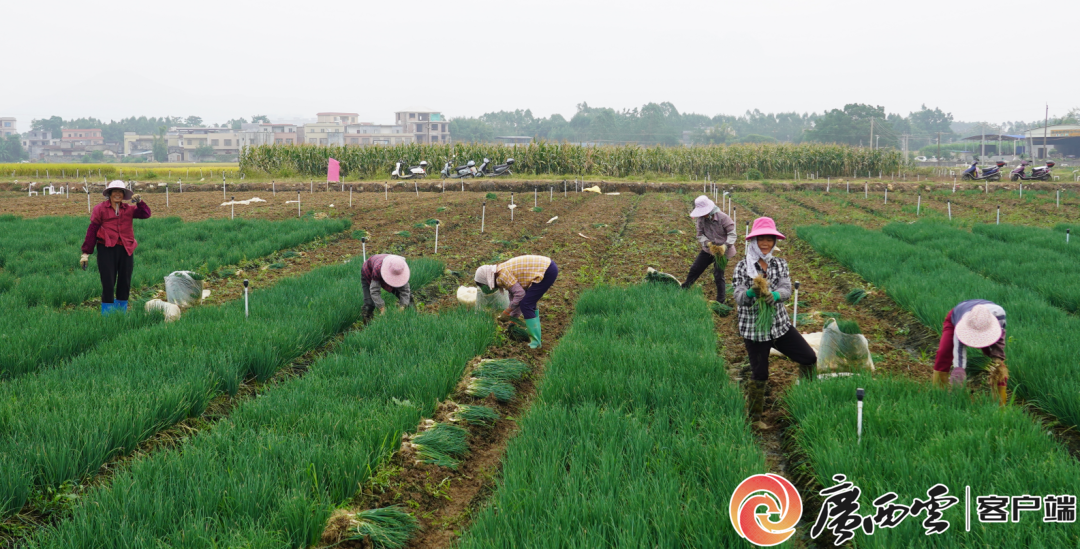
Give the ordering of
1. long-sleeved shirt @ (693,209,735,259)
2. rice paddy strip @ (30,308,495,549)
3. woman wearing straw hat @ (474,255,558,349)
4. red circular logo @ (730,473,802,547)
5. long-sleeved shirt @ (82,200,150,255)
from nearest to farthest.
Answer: red circular logo @ (730,473,802,547), rice paddy strip @ (30,308,495,549), woman wearing straw hat @ (474,255,558,349), long-sleeved shirt @ (82,200,150,255), long-sleeved shirt @ (693,209,735,259)

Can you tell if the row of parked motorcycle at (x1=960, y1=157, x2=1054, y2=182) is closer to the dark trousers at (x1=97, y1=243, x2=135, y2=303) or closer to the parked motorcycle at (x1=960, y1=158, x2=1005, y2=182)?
the parked motorcycle at (x1=960, y1=158, x2=1005, y2=182)

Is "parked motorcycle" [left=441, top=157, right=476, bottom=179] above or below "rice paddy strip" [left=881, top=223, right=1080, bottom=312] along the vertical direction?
above

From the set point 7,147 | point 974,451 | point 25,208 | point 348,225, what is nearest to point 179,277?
point 348,225

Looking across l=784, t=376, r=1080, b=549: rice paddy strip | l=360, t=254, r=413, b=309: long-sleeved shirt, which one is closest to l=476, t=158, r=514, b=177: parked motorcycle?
l=360, t=254, r=413, b=309: long-sleeved shirt

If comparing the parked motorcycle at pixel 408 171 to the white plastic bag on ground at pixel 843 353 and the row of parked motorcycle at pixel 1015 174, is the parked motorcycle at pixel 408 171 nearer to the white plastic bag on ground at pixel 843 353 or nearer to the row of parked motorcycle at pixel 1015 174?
the row of parked motorcycle at pixel 1015 174

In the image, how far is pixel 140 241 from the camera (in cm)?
1089

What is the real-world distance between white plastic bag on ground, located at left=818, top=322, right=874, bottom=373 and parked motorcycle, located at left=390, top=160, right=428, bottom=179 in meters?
24.8

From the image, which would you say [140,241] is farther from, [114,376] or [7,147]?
[7,147]

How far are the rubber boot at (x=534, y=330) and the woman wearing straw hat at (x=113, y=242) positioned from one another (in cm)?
385

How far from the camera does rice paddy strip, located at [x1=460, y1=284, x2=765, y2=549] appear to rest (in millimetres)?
Answer: 2668

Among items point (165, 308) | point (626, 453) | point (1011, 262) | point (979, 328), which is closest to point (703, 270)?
point (979, 328)

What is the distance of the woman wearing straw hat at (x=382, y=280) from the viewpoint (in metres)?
5.93

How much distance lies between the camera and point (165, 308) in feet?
21.6

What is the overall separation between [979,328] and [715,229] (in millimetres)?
3659
